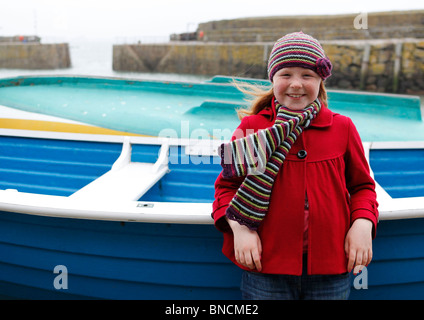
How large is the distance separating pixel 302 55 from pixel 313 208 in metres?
0.47

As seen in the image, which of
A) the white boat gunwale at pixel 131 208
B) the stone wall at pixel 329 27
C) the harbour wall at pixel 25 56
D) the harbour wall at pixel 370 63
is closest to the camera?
the white boat gunwale at pixel 131 208

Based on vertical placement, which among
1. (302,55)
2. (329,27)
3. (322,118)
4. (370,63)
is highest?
(329,27)

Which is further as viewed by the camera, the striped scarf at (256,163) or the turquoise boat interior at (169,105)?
the turquoise boat interior at (169,105)

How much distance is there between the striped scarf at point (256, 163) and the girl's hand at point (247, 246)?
0.03 metres

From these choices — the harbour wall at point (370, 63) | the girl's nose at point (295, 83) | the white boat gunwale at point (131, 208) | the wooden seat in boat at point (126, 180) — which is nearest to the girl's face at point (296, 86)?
the girl's nose at point (295, 83)

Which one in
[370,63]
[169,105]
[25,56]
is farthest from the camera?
[25,56]

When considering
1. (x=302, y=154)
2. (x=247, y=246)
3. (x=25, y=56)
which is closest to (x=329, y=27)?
(x=25, y=56)

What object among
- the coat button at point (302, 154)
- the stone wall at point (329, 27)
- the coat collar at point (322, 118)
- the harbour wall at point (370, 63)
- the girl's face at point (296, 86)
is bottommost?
the coat button at point (302, 154)

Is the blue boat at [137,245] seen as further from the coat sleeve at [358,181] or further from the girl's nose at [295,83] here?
the girl's nose at [295,83]

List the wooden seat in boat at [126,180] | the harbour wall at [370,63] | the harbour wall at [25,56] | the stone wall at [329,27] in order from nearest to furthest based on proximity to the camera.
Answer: the wooden seat in boat at [126,180] < the harbour wall at [370,63] < the stone wall at [329,27] < the harbour wall at [25,56]

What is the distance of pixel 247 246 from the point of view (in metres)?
1.20

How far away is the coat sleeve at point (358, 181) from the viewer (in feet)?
4.16

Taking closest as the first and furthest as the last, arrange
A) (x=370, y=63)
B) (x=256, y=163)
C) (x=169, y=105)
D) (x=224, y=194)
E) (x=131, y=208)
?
(x=256, y=163), (x=224, y=194), (x=131, y=208), (x=169, y=105), (x=370, y=63)

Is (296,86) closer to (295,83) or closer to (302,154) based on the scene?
(295,83)
